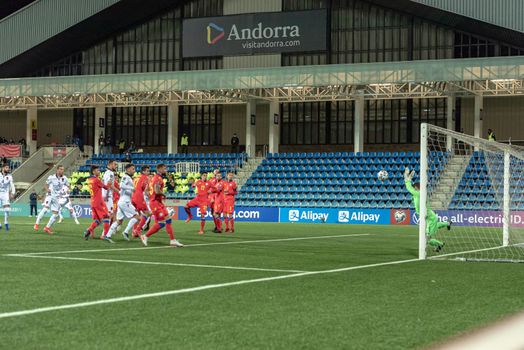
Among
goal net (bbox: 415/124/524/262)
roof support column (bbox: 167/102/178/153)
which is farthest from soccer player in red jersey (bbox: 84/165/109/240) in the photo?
roof support column (bbox: 167/102/178/153)

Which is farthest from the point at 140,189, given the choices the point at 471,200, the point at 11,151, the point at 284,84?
the point at 11,151

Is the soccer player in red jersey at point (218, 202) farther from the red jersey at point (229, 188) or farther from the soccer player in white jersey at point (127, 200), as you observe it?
the soccer player in white jersey at point (127, 200)

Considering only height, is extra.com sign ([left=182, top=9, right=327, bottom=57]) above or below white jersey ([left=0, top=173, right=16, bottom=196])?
above

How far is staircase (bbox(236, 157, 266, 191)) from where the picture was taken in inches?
1875

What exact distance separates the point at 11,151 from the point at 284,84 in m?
21.7

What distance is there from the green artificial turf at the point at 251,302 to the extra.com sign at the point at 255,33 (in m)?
39.3

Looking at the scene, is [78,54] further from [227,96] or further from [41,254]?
[41,254]

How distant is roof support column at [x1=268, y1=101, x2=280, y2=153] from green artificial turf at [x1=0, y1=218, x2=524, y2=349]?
34.8 m

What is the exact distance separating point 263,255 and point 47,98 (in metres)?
Answer: 42.7

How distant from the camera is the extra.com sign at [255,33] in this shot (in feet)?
176

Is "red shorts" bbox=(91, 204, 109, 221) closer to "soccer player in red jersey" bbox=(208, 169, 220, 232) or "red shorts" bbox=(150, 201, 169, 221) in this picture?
"red shorts" bbox=(150, 201, 169, 221)

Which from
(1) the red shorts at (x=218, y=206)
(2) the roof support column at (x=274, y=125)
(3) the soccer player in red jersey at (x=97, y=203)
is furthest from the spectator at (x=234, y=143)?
(3) the soccer player in red jersey at (x=97, y=203)

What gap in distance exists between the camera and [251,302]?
887 cm

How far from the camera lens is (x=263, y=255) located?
16.6 meters
